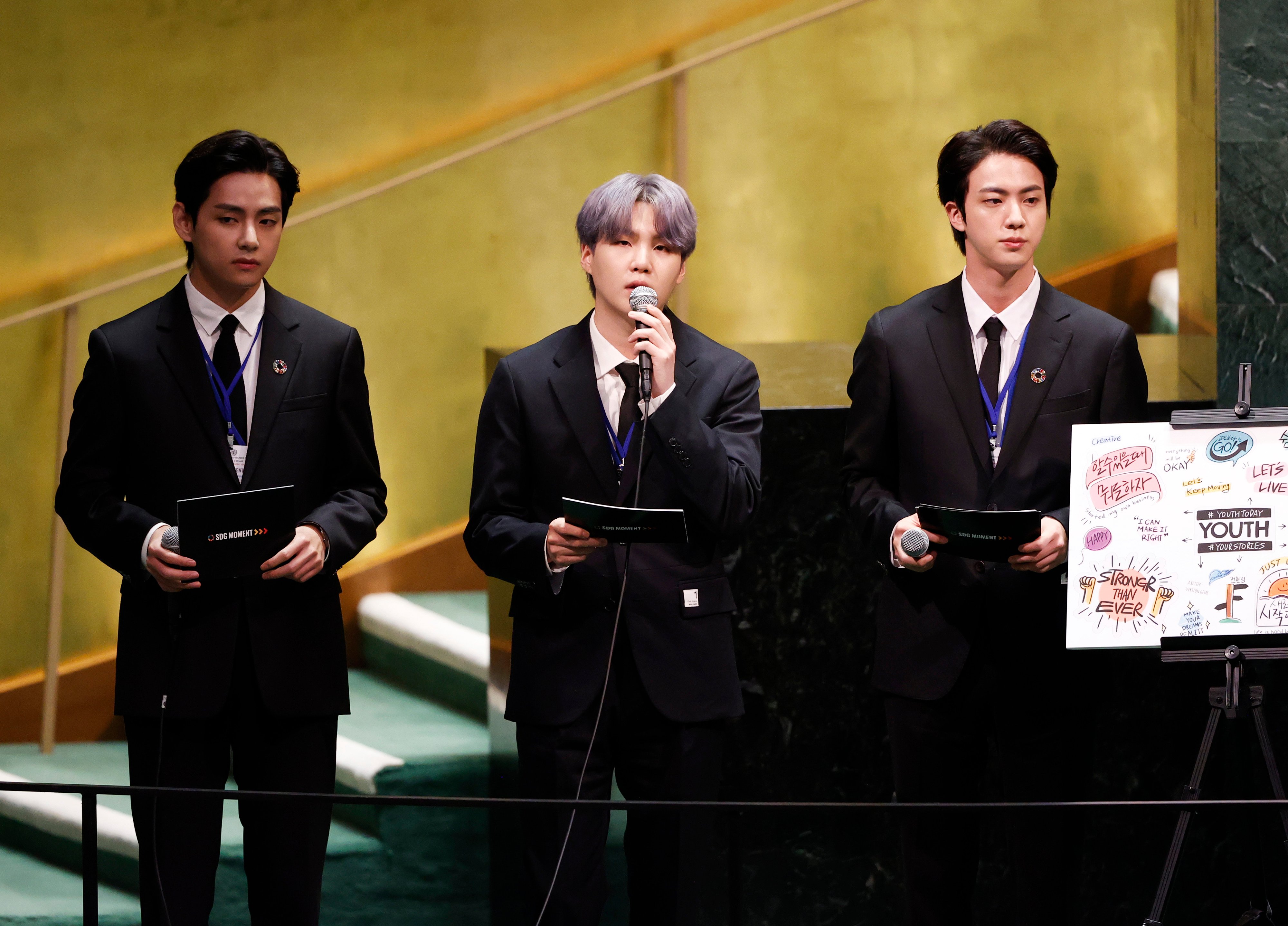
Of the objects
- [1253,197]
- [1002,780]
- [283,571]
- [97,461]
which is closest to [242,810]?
[283,571]

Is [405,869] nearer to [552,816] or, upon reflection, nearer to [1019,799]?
[552,816]

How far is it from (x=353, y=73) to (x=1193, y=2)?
2.87m

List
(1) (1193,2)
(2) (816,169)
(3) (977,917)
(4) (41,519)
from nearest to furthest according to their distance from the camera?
(3) (977,917), (1) (1193,2), (4) (41,519), (2) (816,169)

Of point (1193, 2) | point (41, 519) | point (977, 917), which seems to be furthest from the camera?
point (41, 519)

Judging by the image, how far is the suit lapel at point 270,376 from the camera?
295cm

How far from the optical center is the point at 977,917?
3.78 metres

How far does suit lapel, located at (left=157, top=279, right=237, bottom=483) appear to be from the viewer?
2.93m

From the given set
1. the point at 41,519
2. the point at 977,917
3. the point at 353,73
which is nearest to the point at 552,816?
the point at 977,917

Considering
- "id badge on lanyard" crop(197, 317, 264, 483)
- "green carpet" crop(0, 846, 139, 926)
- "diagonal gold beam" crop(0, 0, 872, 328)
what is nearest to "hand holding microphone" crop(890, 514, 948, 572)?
"id badge on lanyard" crop(197, 317, 264, 483)

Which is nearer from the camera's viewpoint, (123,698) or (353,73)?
(123,698)

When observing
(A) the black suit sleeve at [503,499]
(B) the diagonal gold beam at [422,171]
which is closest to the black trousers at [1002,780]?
(A) the black suit sleeve at [503,499]

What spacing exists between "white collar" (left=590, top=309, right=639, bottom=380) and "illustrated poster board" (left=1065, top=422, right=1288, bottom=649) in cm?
83

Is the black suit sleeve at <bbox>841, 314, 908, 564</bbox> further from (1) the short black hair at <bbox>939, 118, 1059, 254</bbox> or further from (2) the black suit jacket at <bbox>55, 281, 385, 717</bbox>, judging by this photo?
(2) the black suit jacket at <bbox>55, 281, 385, 717</bbox>

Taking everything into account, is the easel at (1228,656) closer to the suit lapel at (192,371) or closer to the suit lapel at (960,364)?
the suit lapel at (960,364)
